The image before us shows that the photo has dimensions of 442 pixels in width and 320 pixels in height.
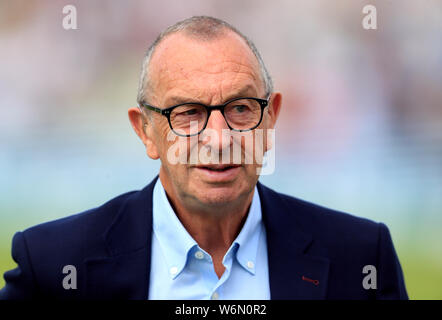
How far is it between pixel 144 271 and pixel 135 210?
309 millimetres

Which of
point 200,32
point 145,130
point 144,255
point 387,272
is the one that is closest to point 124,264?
point 144,255

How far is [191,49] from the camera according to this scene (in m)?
2.02

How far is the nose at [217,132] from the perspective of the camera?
76.6 inches

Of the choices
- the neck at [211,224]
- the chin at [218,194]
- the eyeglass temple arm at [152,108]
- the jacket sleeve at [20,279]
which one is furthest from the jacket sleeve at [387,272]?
the jacket sleeve at [20,279]

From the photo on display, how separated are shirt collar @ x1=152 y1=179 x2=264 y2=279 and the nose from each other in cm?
41

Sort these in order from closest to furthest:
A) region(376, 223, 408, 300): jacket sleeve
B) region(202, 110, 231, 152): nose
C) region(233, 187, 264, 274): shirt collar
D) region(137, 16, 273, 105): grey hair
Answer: region(202, 110, 231, 152): nose
region(137, 16, 273, 105): grey hair
region(233, 187, 264, 274): shirt collar
region(376, 223, 408, 300): jacket sleeve

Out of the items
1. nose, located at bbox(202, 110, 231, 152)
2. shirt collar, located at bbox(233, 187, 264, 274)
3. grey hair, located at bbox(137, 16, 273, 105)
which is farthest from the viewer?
shirt collar, located at bbox(233, 187, 264, 274)

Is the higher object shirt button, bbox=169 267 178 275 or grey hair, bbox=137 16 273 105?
grey hair, bbox=137 16 273 105

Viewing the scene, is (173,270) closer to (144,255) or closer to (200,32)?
(144,255)

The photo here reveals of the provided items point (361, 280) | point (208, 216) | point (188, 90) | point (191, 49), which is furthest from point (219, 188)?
point (361, 280)

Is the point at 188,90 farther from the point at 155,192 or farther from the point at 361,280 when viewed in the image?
the point at 361,280

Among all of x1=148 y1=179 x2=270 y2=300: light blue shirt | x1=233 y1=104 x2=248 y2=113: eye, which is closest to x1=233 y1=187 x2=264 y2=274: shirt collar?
x1=148 y1=179 x2=270 y2=300: light blue shirt

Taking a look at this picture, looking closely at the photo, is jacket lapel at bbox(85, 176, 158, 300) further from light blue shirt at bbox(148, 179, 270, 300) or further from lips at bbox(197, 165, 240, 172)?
lips at bbox(197, 165, 240, 172)

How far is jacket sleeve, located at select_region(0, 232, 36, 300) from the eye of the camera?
2164mm
